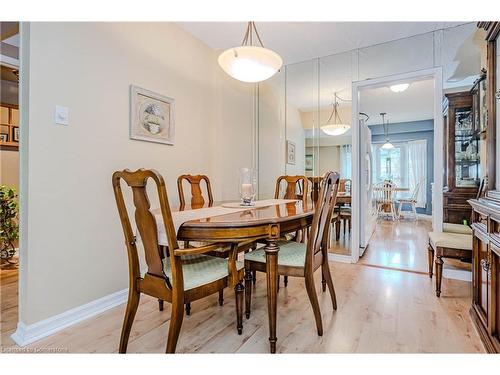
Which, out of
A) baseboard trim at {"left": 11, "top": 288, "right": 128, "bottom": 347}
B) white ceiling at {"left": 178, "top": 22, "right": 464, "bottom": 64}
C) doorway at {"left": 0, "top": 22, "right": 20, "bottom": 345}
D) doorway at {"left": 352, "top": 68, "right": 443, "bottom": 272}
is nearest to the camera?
baseboard trim at {"left": 11, "top": 288, "right": 128, "bottom": 347}

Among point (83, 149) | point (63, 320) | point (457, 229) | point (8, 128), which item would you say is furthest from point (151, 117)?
point (457, 229)

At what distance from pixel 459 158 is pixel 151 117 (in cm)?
352

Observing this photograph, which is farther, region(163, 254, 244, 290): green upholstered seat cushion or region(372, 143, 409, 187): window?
region(372, 143, 409, 187): window

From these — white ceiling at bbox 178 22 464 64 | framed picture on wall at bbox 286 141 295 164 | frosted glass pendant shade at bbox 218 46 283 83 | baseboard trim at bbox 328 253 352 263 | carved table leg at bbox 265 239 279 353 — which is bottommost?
baseboard trim at bbox 328 253 352 263

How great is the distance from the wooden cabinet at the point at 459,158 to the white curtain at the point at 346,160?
116cm

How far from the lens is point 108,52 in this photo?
7.02 ft

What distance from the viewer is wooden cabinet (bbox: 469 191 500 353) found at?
1.39 meters

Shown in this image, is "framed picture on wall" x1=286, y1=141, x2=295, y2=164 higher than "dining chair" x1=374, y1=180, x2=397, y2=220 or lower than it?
higher

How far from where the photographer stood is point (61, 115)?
1.81m

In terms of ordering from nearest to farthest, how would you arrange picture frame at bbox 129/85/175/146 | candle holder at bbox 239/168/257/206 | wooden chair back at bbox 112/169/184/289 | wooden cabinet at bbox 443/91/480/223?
wooden chair back at bbox 112/169/184/289, candle holder at bbox 239/168/257/206, picture frame at bbox 129/85/175/146, wooden cabinet at bbox 443/91/480/223

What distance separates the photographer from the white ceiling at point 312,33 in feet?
8.94

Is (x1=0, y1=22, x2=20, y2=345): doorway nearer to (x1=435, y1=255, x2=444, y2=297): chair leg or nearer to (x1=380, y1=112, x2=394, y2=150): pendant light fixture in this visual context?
(x1=435, y1=255, x2=444, y2=297): chair leg

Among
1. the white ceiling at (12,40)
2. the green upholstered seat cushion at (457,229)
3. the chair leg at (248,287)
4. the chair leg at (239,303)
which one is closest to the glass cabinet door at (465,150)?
the green upholstered seat cushion at (457,229)

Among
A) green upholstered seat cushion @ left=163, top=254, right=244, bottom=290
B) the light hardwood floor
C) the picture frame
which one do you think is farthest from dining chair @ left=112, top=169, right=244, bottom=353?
the picture frame
